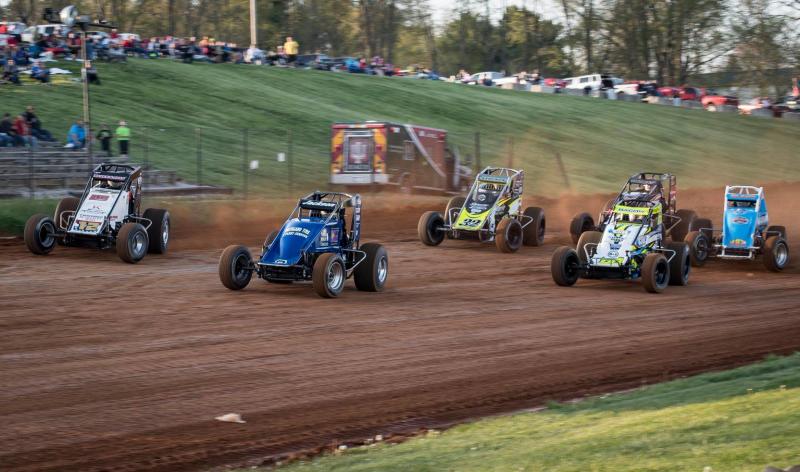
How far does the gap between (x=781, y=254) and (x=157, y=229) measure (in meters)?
12.3

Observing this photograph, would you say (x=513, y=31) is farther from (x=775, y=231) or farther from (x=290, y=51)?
(x=775, y=231)

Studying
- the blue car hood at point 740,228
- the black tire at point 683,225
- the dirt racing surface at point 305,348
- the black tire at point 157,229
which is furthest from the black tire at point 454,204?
the black tire at point 157,229

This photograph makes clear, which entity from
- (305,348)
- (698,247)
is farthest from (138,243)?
(698,247)

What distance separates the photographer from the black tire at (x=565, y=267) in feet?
59.6

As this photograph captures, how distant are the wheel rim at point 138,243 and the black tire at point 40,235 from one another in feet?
5.21

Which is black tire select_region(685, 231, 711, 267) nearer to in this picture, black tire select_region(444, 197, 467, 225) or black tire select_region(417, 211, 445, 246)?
black tire select_region(444, 197, 467, 225)

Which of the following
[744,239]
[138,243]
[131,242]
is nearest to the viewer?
[131,242]

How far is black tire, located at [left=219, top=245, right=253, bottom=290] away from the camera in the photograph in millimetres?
16438

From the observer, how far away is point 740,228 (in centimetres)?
2105

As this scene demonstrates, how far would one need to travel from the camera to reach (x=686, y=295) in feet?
58.5

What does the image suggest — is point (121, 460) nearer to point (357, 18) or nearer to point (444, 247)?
point (444, 247)

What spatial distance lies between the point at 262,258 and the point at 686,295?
703cm

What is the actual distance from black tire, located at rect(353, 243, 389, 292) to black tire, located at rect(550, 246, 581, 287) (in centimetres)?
302

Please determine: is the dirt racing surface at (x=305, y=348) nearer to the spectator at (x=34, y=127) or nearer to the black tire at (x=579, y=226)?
the black tire at (x=579, y=226)
